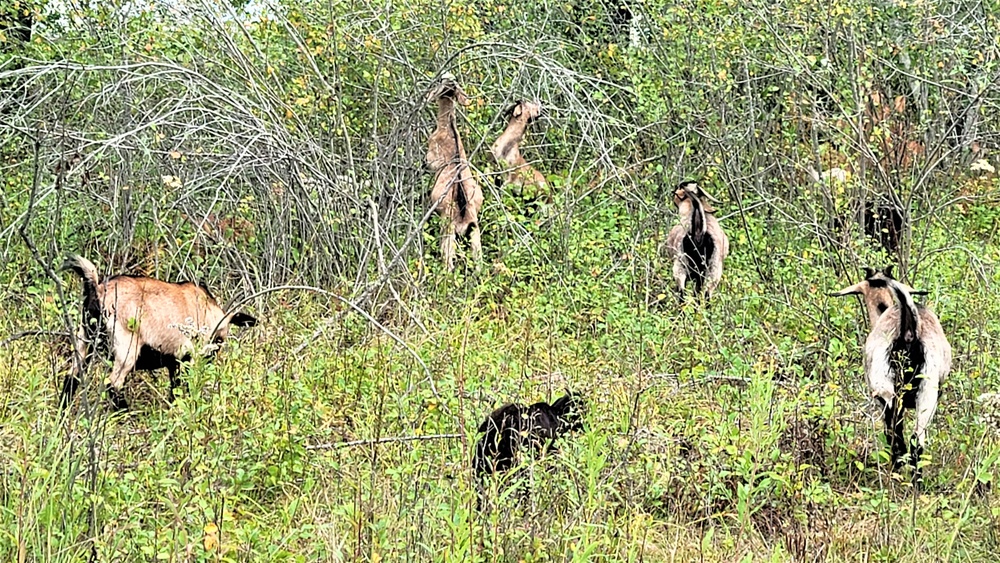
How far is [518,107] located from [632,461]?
16.2 feet

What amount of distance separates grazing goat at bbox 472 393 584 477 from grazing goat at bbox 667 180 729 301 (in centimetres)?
327

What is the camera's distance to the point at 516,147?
31.9 feet

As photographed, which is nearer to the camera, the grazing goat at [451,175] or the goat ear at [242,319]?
the goat ear at [242,319]

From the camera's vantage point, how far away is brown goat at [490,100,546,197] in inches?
369

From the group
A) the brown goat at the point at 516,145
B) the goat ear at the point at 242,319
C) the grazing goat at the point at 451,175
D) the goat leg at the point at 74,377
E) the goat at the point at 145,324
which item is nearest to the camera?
the goat leg at the point at 74,377

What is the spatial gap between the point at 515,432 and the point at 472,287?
141 inches

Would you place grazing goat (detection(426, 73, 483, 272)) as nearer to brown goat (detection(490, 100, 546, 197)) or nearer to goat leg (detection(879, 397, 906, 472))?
brown goat (detection(490, 100, 546, 197))

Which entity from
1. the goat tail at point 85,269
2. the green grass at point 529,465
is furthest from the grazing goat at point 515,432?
the goat tail at point 85,269

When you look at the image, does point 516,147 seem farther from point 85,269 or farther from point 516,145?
point 85,269

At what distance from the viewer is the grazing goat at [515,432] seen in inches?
180

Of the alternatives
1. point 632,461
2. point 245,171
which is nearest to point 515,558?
point 632,461

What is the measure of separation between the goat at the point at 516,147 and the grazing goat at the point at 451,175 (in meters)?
0.63

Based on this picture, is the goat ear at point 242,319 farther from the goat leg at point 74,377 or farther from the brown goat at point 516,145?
the brown goat at point 516,145

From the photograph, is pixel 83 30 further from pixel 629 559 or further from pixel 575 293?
pixel 629 559
